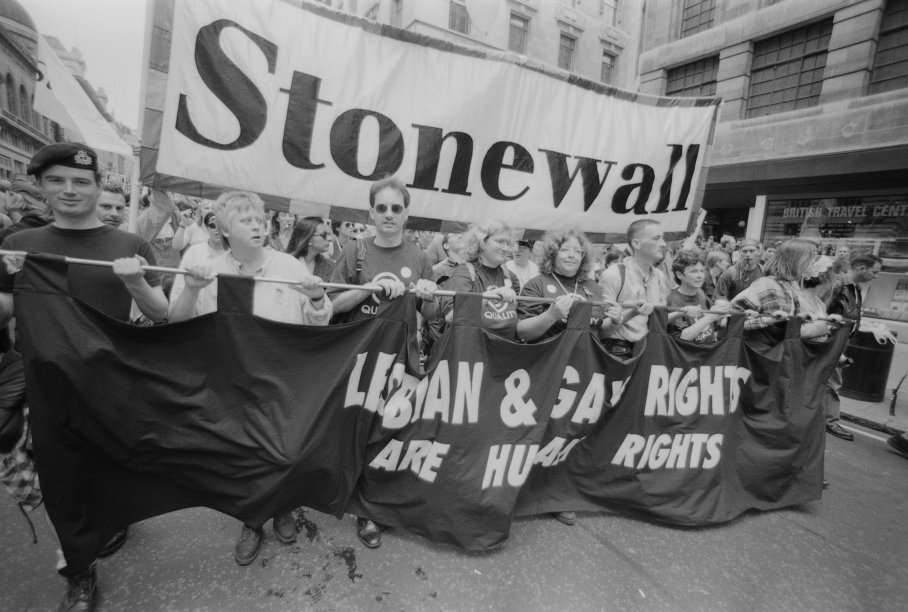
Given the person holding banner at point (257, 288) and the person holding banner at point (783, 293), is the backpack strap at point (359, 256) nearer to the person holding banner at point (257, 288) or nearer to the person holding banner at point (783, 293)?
the person holding banner at point (257, 288)

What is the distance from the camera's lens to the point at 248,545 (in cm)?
234

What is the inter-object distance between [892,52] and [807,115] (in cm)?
198

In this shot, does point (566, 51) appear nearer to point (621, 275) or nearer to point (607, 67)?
point (607, 67)

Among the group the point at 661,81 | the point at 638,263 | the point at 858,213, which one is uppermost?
the point at 661,81

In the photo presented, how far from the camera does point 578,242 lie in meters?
3.14

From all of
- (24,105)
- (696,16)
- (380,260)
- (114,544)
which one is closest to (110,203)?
(380,260)

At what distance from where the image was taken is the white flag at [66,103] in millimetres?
3538

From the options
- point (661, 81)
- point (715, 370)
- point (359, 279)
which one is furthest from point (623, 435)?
point (661, 81)

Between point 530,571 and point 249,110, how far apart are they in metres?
3.19

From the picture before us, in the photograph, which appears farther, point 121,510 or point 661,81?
point 661,81

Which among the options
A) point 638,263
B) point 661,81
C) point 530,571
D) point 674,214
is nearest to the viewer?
point 530,571

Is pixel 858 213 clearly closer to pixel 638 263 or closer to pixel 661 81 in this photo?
pixel 661 81

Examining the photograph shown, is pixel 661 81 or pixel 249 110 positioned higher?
pixel 661 81

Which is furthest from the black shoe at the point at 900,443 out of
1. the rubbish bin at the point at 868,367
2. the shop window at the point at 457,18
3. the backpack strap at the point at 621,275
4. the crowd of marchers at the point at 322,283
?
the shop window at the point at 457,18
